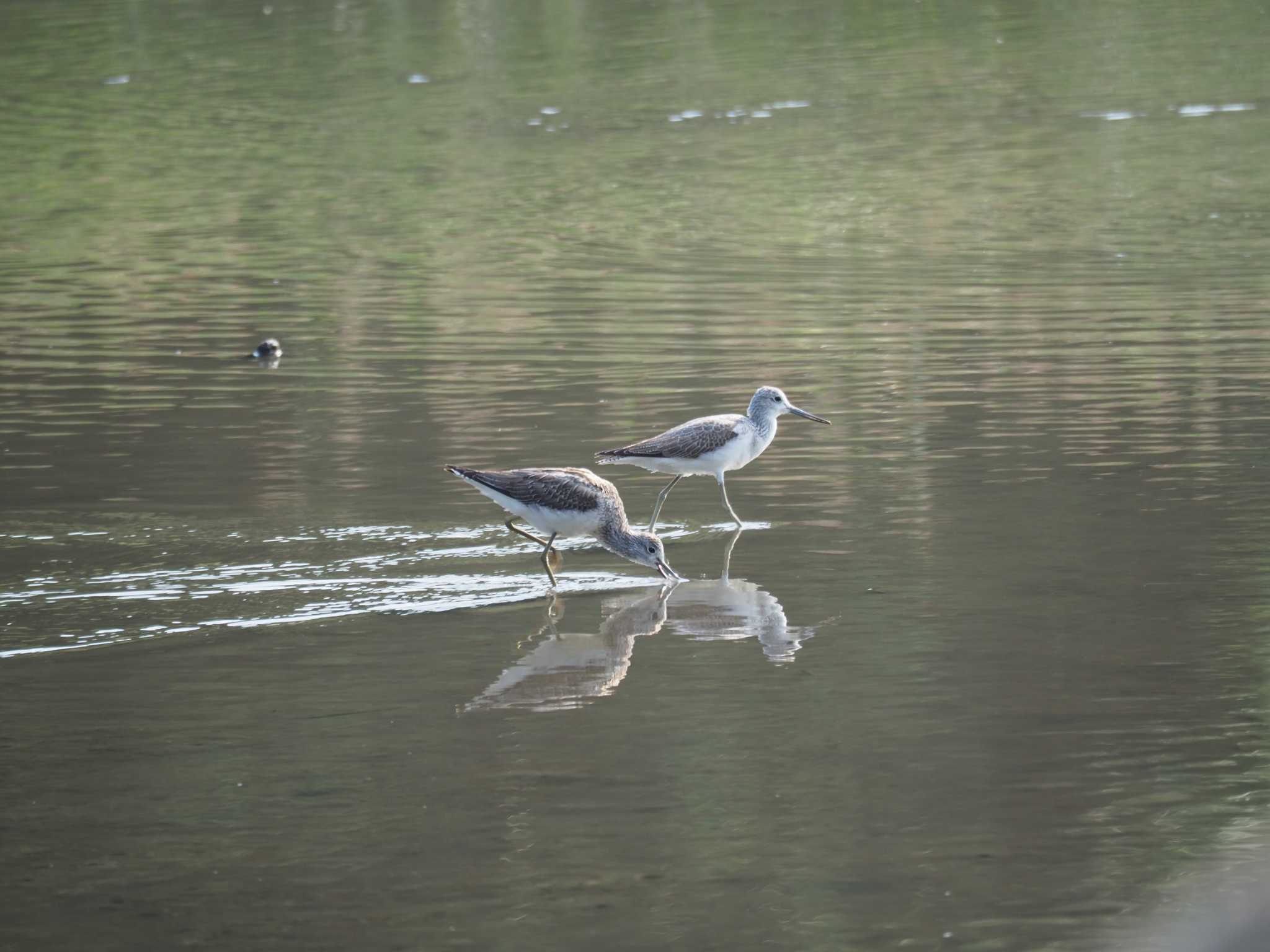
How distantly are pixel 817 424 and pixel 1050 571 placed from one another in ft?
17.3

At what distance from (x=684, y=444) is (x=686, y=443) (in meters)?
0.02

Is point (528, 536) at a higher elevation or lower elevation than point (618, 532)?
lower

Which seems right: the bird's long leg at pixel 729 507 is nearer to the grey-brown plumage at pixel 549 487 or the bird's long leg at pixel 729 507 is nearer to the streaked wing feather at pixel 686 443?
the streaked wing feather at pixel 686 443

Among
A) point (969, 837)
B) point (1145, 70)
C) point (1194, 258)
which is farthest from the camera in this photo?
point (1145, 70)

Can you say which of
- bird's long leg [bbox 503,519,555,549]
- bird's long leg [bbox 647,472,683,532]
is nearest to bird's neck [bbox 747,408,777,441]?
bird's long leg [bbox 647,472,683,532]

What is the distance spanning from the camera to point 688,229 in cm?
3002

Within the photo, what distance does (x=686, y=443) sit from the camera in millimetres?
12484

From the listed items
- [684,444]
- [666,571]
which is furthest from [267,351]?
[666,571]

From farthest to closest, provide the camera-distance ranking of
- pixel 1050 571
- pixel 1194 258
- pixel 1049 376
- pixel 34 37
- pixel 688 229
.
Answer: pixel 34 37 < pixel 688 229 < pixel 1194 258 < pixel 1049 376 < pixel 1050 571

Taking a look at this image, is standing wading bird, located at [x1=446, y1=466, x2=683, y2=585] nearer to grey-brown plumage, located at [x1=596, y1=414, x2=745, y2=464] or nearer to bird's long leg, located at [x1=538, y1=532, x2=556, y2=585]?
bird's long leg, located at [x1=538, y1=532, x2=556, y2=585]

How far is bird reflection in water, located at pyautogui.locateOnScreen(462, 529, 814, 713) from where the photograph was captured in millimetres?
9133

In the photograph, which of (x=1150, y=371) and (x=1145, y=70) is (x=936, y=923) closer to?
(x=1150, y=371)

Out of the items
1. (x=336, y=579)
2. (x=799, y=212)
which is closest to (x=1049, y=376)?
(x=336, y=579)

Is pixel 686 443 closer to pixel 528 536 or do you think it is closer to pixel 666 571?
pixel 528 536
